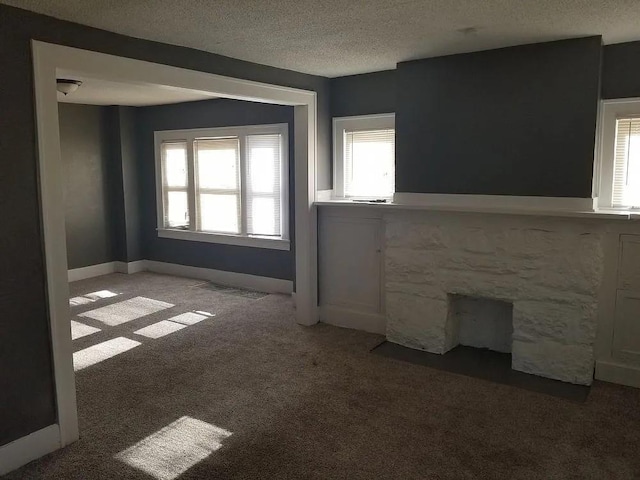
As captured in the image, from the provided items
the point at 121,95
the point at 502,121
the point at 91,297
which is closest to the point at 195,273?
the point at 91,297

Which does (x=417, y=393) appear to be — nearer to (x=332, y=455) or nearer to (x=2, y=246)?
(x=332, y=455)

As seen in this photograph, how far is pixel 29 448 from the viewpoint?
9.20ft

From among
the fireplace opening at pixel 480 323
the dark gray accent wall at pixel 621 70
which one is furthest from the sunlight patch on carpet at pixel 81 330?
the dark gray accent wall at pixel 621 70

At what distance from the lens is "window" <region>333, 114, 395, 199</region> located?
4.83 metres

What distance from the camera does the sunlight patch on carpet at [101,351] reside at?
4113 mm

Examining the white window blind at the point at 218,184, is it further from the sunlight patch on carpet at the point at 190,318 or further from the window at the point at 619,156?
the window at the point at 619,156

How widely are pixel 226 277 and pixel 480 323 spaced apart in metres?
3.42

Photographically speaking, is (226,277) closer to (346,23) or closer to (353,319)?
(353,319)

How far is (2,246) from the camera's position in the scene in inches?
105

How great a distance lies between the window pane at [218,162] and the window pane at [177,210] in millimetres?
439

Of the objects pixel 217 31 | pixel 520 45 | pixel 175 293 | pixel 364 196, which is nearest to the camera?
pixel 217 31

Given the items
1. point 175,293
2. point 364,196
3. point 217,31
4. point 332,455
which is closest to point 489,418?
point 332,455

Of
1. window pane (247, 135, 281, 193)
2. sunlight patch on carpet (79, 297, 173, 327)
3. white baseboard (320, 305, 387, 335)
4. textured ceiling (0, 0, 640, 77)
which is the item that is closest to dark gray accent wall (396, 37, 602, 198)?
textured ceiling (0, 0, 640, 77)

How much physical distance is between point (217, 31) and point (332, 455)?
100.0 inches
